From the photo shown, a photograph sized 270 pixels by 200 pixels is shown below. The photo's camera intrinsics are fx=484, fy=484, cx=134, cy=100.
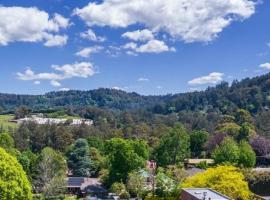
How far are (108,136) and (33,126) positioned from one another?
16.6 m

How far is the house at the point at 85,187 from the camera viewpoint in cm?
6219

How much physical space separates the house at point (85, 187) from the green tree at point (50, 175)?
2.61 m

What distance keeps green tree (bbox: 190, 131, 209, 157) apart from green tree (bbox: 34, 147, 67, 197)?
32886 mm

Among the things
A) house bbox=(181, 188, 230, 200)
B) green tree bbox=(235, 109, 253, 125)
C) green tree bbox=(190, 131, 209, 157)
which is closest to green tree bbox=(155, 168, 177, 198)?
house bbox=(181, 188, 230, 200)

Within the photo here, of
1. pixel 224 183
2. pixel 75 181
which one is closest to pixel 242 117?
pixel 75 181

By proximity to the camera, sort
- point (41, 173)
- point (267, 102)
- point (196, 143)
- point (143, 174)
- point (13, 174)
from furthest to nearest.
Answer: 1. point (267, 102)
2. point (196, 143)
3. point (41, 173)
4. point (143, 174)
5. point (13, 174)

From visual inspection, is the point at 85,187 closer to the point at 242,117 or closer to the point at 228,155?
the point at 228,155

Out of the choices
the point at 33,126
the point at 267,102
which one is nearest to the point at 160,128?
the point at 33,126

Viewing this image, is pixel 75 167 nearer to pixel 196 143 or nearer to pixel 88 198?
pixel 88 198

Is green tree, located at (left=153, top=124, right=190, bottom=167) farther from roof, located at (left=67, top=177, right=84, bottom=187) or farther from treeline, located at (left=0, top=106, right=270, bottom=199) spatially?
roof, located at (left=67, top=177, right=84, bottom=187)

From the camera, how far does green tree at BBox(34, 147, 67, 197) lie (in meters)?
56.6

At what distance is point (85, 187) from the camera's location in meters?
63.8

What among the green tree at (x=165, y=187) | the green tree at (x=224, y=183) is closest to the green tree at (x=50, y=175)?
the green tree at (x=165, y=187)

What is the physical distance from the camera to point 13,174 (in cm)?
3653
